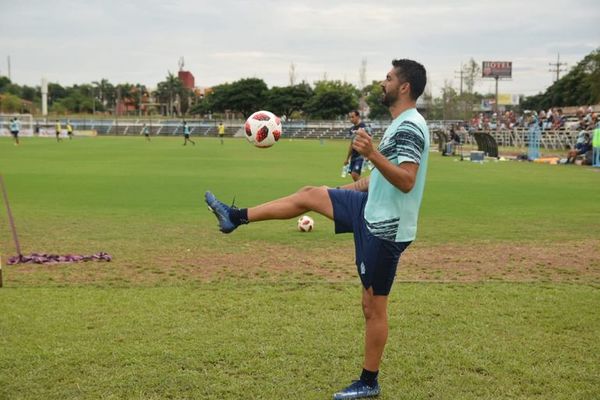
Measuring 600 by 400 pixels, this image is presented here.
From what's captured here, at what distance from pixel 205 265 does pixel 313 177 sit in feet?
48.2

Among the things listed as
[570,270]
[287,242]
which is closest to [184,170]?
[287,242]

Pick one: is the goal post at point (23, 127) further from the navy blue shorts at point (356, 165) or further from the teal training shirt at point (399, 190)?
the teal training shirt at point (399, 190)

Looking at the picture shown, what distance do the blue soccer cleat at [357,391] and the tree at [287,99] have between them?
98985mm

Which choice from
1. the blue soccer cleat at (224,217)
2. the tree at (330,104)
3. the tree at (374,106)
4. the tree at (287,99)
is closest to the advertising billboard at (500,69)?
the tree at (374,106)

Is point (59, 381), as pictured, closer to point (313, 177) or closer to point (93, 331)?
point (93, 331)

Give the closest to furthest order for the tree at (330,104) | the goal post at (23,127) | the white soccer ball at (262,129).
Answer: the white soccer ball at (262,129) → the goal post at (23,127) → the tree at (330,104)

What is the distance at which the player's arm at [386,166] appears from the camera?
13.0 feet

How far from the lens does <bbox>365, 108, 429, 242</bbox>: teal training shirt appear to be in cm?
417

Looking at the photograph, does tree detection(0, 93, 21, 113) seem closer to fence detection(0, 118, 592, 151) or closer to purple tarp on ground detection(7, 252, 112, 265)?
fence detection(0, 118, 592, 151)

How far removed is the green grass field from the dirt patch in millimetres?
31

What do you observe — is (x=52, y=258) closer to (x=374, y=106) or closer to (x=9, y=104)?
(x=374, y=106)

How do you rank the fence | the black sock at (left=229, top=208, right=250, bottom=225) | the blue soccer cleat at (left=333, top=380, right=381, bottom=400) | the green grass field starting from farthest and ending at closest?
the fence < the black sock at (left=229, top=208, right=250, bottom=225) < the green grass field < the blue soccer cleat at (left=333, top=380, right=381, bottom=400)

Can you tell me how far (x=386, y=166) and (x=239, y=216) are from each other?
1484 mm

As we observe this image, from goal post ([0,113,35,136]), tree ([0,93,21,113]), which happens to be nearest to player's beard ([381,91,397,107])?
goal post ([0,113,35,136])
